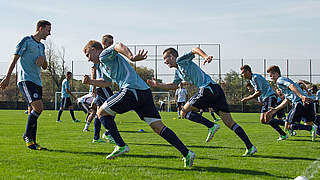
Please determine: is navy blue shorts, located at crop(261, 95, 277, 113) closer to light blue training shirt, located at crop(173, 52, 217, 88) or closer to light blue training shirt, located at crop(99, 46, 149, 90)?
light blue training shirt, located at crop(173, 52, 217, 88)

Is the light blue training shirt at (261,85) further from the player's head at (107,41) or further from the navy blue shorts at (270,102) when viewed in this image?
the player's head at (107,41)

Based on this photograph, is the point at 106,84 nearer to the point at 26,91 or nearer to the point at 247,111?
the point at 26,91

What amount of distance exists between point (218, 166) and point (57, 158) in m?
2.49

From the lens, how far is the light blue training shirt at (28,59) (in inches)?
279

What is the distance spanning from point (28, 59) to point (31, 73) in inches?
10.8

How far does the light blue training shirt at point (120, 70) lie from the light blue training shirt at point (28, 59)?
2.21m

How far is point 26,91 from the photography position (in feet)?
23.1

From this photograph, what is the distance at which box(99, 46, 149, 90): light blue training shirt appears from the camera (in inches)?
206

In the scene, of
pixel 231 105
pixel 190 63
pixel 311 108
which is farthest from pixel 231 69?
pixel 190 63

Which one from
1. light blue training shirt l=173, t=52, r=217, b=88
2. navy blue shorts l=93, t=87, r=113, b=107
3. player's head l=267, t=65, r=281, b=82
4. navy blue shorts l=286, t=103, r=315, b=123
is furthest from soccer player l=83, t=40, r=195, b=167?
navy blue shorts l=286, t=103, r=315, b=123

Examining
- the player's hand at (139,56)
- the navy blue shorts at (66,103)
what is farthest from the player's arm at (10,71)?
the navy blue shorts at (66,103)

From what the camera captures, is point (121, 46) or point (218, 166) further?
point (218, 166)

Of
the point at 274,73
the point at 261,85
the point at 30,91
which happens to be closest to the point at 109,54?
the point at 30,91

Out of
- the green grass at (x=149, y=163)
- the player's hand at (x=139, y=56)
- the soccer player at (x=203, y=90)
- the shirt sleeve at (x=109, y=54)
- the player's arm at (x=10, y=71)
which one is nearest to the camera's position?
the player's hand at (x=139, y=56)
